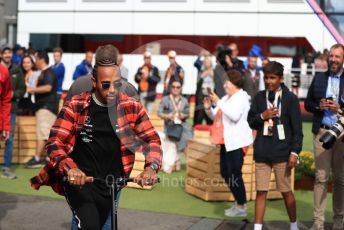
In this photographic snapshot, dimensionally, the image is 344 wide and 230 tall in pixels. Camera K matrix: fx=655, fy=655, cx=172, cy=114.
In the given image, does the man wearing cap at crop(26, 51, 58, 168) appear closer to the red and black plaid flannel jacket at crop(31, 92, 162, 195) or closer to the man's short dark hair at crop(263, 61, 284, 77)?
the man's short dark hair at crop(263, 61, 284, 77)

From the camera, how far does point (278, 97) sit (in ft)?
21.8

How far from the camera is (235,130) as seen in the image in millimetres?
7629

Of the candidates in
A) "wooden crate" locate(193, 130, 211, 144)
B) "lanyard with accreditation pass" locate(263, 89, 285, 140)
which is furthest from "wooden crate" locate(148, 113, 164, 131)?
"lanyard with accreditation pass" locate(263, 89, 285, 140)

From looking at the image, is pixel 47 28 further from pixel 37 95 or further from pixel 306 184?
pixel 306 184

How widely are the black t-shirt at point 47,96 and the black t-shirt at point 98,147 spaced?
20.9 ft

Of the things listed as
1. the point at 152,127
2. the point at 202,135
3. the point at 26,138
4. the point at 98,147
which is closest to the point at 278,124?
the point at 152,127

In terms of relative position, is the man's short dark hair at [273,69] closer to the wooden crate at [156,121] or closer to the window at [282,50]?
the wooden crate at [156,121]

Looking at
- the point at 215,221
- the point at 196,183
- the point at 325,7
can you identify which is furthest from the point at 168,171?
the point at 325,7

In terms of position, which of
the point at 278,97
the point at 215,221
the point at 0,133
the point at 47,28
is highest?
the point at 47,28

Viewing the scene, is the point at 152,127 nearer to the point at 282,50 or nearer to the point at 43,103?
the point at 43,103

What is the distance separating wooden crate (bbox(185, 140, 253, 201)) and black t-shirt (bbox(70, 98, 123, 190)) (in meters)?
4.10

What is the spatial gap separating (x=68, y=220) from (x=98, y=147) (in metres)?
3.09

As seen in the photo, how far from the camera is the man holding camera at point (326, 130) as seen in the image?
6773 mm

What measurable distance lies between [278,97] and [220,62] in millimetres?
2695
